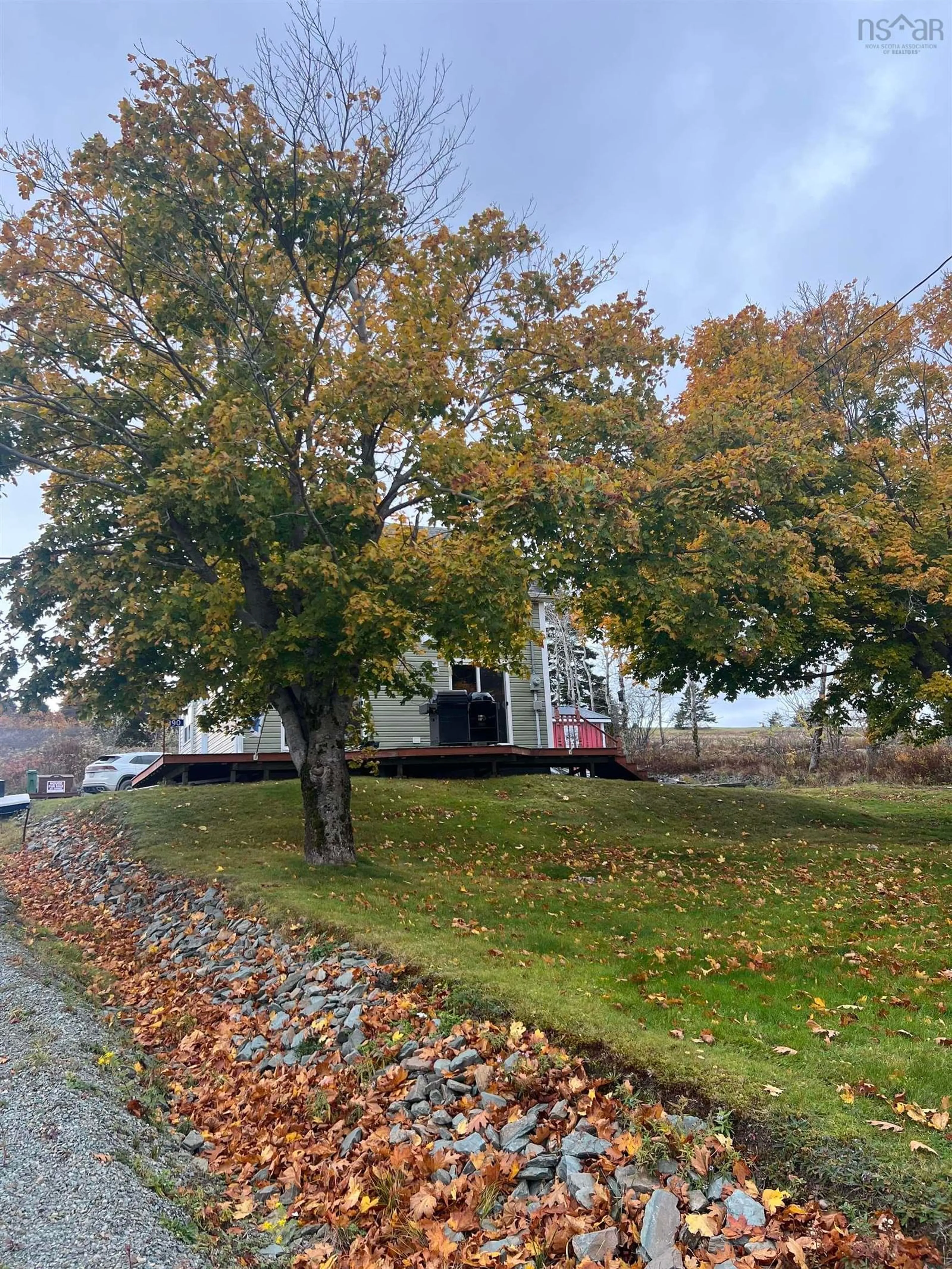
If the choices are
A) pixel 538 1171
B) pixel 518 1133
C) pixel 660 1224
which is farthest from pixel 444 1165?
pixel 660 1224

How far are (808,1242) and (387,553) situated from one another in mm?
7463

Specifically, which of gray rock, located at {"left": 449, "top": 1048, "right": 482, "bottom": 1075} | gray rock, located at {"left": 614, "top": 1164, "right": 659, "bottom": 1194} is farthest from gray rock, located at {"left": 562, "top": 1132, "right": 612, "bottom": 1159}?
gray rock, located at {"left": 449, "top": 1048, "right": 482, "bottom": 1075}

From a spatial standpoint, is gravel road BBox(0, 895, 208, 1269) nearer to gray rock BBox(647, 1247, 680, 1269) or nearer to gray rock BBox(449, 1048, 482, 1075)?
gray rock BBox(449, 1048, 482, 1075)

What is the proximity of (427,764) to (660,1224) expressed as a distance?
51.6ft

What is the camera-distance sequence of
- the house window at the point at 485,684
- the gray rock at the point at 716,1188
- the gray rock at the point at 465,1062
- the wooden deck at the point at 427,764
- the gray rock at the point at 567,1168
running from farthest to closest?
the house window at the point at 485,684 < the wooden deck at the point at 427,764 < the gray rock at the point at 465,1062 < the gray rock at the point at 567,1168 < the gray rock at the point at 716,1188

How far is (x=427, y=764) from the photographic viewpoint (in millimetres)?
19047

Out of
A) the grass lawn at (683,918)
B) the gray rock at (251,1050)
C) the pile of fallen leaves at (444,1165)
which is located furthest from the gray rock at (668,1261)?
the gray rock at (251,1050)

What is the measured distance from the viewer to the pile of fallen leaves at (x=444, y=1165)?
3.40m

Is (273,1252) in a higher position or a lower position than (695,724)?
lower

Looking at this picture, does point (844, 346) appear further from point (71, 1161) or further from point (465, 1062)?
point (71, 1161)

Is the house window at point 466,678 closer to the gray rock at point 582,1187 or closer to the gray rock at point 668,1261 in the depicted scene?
the gray rock at point 582,1187

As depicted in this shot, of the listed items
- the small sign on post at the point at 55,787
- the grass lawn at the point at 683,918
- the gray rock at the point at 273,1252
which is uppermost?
the small sign on post at the point at 55,787

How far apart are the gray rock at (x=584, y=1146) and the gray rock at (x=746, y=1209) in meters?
0.66

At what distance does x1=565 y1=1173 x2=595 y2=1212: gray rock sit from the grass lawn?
0.76 m
